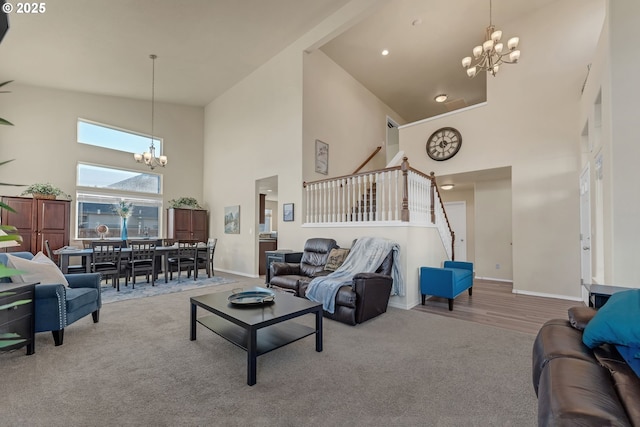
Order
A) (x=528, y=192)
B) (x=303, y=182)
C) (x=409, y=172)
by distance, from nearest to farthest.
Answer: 1. (x=409, y=172)
2. (x=528, y=192)
3. (x=303, y=182)

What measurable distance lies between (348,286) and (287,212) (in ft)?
9.66

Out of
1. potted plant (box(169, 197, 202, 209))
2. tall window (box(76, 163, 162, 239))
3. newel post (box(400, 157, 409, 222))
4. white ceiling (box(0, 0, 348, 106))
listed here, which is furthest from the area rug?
white ceiling (box(0, 0, 348, 106))

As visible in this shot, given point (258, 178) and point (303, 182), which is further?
point (258, 178)

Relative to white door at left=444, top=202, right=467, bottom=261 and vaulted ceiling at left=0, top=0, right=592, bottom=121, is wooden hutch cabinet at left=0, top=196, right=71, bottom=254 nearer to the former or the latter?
vaulted ceiling at left=0, top=0, right=592, bottom=121

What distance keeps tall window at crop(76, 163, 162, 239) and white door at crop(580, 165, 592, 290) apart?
9.11 metres

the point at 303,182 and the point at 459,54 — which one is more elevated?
the point at 459,54

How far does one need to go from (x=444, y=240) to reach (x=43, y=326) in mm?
5812

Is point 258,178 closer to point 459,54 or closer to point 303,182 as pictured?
point 303,182

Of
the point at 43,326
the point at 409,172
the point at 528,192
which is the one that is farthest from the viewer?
the point at 528,192

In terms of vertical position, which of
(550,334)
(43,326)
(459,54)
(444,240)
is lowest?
(43,326)

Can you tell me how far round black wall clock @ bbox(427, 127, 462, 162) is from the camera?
6.34m

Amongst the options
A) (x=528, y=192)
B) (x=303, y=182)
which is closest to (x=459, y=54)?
(x=528, y=192)

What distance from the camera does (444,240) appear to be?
569 cm

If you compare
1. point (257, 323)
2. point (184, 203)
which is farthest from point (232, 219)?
point (257, 323)
